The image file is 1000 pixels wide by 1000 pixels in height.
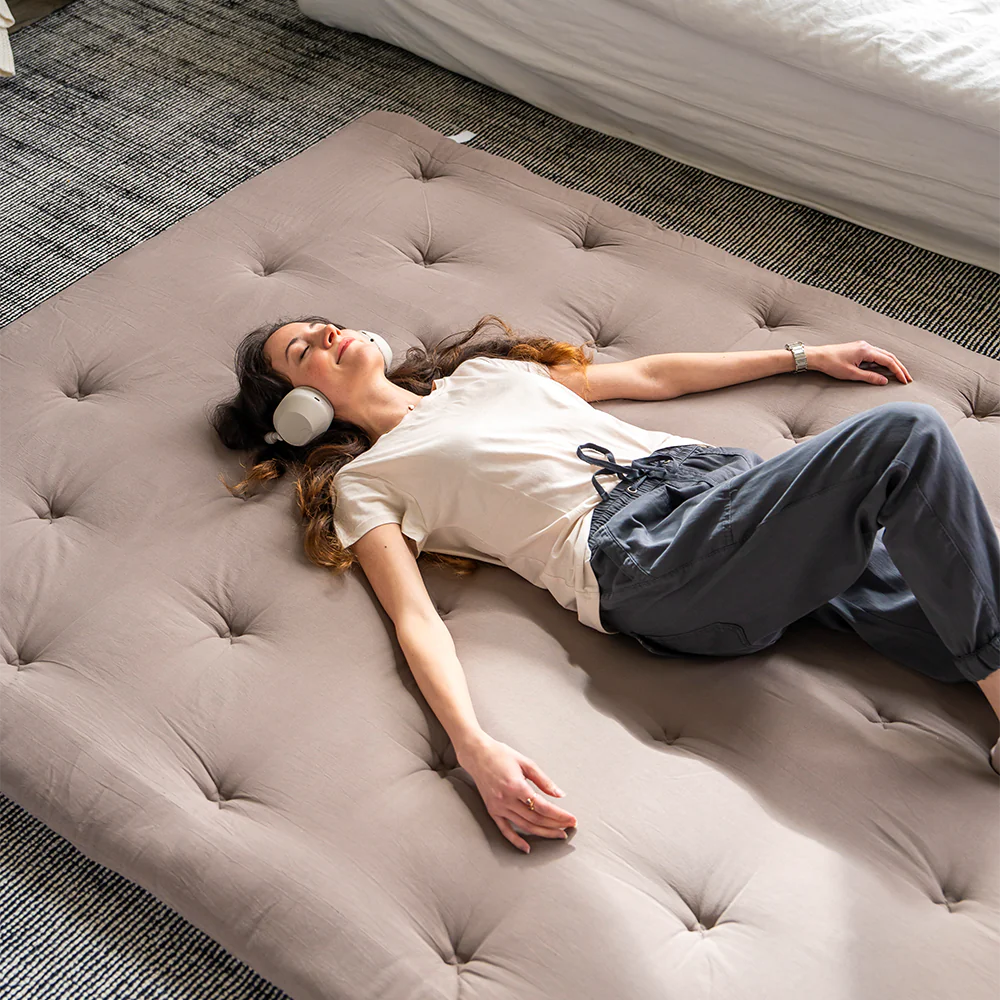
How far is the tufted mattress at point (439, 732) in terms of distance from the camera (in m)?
1.02

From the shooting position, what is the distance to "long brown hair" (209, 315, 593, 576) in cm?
137

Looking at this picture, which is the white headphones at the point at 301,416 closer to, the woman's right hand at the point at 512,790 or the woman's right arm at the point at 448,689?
the woman's right arm at the point at 448,689

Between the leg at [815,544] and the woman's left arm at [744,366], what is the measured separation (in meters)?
0.33

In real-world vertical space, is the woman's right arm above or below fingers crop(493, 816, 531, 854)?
above

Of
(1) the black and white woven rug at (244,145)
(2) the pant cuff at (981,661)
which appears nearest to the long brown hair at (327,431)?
(2) the pant cuff at (981,661)

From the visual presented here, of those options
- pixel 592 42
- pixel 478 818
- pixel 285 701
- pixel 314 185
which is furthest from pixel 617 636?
pixel 592 42

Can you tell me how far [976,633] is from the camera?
1092mm

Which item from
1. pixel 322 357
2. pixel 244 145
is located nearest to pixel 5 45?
pixel 244 145

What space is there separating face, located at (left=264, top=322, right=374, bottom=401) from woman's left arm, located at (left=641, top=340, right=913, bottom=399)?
0.41 metres

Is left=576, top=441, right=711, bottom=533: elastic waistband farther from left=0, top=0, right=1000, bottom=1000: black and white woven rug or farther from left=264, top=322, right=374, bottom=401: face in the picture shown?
left=0, top=0, right=1000, bottom=1000: black and white woven rug

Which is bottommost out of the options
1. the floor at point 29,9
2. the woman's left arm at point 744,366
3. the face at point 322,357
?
the floor at point 29,9

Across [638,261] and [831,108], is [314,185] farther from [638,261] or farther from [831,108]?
[831,108]

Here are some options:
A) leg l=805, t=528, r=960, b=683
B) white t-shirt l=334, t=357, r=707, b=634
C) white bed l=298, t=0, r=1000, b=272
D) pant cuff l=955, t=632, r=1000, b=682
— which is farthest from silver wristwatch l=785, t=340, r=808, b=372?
white bed l=298, t=0, r=1000, b=272

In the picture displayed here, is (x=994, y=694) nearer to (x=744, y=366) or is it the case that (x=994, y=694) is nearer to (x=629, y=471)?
(x=629, y=471)
